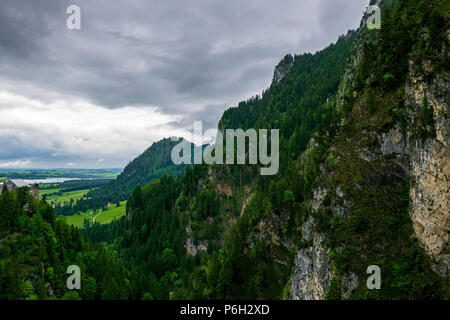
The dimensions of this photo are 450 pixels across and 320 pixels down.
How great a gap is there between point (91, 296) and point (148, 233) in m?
63.3

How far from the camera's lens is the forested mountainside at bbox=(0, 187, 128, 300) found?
41344 millimetres

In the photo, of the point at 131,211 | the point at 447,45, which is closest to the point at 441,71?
the point at 447,45

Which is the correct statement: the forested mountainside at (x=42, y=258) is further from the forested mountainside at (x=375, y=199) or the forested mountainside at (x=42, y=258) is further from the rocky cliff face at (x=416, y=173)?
the rocky cliff face at (x=416, y=173)

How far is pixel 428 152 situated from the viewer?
84.0 ft

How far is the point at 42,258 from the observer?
151 feet

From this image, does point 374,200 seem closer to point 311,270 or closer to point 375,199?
point 375,199

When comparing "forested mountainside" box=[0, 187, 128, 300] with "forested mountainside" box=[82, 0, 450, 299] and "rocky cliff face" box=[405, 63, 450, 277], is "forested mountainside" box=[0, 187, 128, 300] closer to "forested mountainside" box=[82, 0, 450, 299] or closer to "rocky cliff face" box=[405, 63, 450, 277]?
"forested mountainside" box=[82, 0, 450, 299]

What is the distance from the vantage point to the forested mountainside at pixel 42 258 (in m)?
41.3

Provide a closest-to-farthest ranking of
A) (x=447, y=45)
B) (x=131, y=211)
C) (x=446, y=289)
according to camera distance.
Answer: (x=446, y=289), (x=447, y=45), (x=131, y=211)

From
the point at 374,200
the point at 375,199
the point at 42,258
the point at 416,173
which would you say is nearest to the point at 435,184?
the point at 416,173

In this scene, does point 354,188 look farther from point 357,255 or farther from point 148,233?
point 148,233

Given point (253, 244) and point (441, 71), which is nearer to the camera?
point (441, 71)

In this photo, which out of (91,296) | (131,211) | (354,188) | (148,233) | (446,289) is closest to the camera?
(446,289)
